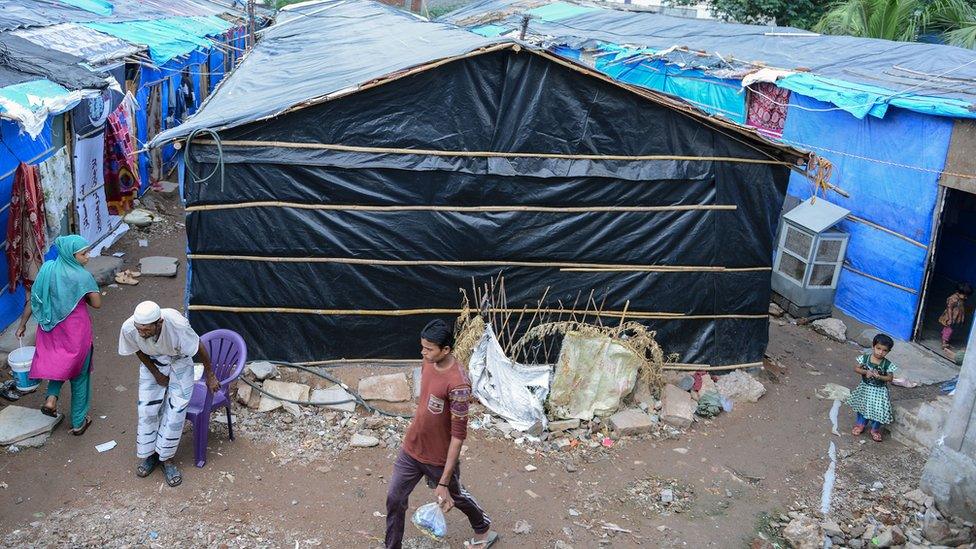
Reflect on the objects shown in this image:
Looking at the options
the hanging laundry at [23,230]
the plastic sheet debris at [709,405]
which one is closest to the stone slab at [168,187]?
the hanging laundry at [23,230]

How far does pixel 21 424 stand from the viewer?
568cm

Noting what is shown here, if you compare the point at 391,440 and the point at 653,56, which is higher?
the point at 653,56

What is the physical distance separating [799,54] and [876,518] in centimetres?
795

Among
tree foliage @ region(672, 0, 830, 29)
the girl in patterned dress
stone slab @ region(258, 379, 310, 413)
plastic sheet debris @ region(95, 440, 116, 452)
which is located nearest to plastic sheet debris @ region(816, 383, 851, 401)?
the girl in patterned dress

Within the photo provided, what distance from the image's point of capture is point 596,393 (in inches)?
265

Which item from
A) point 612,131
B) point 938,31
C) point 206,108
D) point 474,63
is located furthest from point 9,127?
point 938,31

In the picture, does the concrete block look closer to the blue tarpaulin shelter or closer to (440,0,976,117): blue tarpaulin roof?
the blue tarpaulin shelter

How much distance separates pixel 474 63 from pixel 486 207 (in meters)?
1.24

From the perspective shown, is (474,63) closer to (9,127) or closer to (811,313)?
(9,127)

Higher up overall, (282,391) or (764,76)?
(764,76)

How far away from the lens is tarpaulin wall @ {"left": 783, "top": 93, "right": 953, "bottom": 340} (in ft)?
27.5

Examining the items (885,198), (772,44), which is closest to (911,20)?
(772,44)

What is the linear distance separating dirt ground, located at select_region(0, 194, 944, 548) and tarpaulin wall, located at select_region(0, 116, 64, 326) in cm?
A: 118

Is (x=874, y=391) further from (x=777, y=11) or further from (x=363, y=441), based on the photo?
(x=777, y=11)
